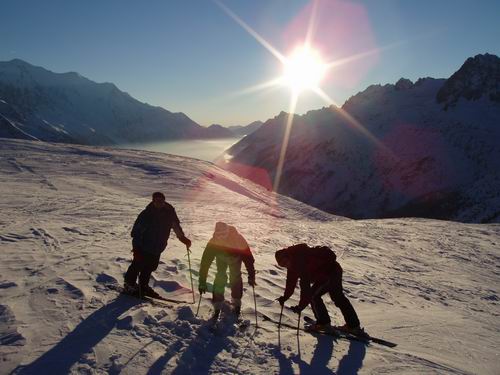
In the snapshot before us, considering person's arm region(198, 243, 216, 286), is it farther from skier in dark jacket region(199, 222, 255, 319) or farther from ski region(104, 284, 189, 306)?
ski region(104, 284, 189, 306)

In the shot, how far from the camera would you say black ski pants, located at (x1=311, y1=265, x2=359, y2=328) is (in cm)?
731

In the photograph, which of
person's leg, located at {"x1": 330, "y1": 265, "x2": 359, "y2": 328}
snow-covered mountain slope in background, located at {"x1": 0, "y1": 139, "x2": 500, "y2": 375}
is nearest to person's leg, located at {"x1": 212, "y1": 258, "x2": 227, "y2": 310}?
snow-covered mountain slope in background, located at {"x1": 0, "y1": 139, "x2": 500, "y2": 375}

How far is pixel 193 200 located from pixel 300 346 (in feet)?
68.0

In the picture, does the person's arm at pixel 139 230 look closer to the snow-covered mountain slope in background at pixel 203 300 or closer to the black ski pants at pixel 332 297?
the snow-covered mountain slope in background at pixel 203 300

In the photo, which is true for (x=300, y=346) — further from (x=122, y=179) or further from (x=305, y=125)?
(x=305, y=125)

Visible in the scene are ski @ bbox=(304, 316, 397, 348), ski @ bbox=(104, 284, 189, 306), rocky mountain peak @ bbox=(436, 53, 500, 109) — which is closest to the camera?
ski @ bbox=(304, 316, 397, 348)

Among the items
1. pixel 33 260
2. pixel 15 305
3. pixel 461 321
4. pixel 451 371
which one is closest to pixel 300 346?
pixel 451 371

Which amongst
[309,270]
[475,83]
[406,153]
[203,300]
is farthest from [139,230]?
[475,83]

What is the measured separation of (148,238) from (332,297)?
3.65 meters

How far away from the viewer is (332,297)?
7.54m

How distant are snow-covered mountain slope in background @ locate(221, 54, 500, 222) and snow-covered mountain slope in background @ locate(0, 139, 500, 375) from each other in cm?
6086

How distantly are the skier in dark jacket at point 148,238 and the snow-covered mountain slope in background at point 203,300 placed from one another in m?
0.49

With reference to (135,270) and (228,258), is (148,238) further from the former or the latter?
(228,258)

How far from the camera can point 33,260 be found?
32.9 feet
